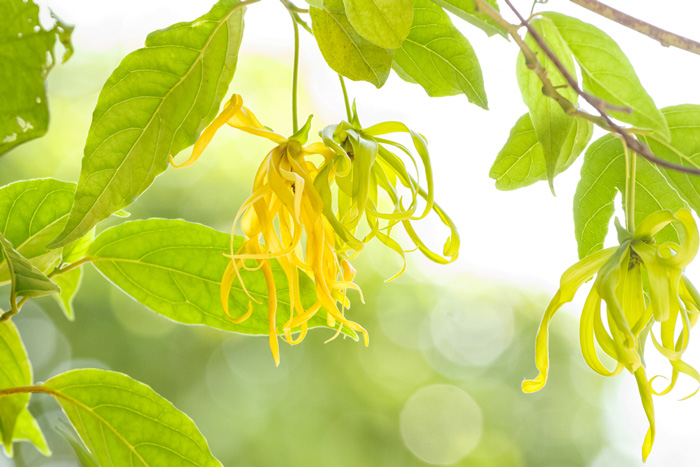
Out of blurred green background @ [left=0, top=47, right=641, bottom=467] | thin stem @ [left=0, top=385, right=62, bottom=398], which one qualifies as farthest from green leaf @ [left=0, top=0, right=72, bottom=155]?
blurred green background @ [left=0, top=47, right=641, bottom=467]

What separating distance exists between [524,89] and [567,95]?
15 millimetres

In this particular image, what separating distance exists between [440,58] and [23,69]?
14 centimetres

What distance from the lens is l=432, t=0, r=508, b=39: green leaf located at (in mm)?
208

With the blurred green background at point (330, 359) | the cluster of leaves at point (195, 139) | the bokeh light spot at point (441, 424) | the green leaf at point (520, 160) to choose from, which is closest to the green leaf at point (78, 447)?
the cluster of leaves at point (195, 139)

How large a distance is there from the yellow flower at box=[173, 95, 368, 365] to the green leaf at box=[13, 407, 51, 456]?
201 mm

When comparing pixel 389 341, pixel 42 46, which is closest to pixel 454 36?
pixel 42 46

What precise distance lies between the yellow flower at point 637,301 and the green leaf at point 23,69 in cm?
18

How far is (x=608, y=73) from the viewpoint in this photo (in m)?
0.21

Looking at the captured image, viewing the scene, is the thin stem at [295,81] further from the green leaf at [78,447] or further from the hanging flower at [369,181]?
the green leaf at [78,447]

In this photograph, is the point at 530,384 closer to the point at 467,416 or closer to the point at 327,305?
the point at 327,305

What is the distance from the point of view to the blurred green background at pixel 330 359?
2828 millimetres

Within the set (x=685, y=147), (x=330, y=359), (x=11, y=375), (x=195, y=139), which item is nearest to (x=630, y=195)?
(x=685, y=147)

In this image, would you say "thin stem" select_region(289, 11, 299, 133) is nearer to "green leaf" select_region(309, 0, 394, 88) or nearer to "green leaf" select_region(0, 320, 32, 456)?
"green leaf" select_region(309, 0, 394, 88)

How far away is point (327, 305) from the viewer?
0.21m
